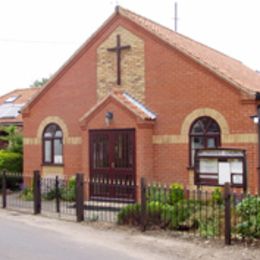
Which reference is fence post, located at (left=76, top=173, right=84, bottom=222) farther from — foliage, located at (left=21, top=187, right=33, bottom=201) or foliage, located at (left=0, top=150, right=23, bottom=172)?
foliage, located at (left=0, top=150, right=23, bottom=172)

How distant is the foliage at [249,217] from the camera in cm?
939

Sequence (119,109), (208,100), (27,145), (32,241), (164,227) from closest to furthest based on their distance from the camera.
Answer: (32,241) → (164,227) → (208,100) → (119,109) → (27,145)

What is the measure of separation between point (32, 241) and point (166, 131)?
6676 millimetres

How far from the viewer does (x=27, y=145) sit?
779 inches

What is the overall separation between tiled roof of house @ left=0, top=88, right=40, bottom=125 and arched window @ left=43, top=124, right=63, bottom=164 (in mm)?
4248

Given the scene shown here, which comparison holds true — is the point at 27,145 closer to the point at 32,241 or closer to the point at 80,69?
the point at 80,69

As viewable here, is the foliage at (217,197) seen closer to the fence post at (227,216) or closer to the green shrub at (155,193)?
the green shrub at (155,193)

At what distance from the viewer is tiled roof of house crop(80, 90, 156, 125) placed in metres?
15.7

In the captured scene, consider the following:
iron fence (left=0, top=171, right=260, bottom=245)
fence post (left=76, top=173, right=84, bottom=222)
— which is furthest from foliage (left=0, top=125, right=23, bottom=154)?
fence post (left=76, top=173, right=84, bottom=222)

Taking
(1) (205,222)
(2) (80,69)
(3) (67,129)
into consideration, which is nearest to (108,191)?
(3) (67,129)

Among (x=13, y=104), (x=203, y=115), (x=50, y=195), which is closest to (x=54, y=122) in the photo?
(x=50, y=195)

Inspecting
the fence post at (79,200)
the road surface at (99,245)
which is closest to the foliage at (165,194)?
the road surface at (99,245)

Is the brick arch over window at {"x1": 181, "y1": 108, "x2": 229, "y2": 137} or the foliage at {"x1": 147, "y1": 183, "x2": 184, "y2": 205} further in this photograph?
the brick arch over window at {"x1": 181, "y1": 108, "x2": 229, "y2": 137}

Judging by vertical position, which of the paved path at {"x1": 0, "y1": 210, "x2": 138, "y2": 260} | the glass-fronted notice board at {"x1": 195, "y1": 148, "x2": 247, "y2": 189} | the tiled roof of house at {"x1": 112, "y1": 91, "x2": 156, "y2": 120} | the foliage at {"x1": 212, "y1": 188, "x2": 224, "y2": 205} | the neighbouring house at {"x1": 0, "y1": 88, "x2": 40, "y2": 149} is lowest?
the paved path at {"x1": 0, "y1": 210, "x2": 138, "y2": 260}
